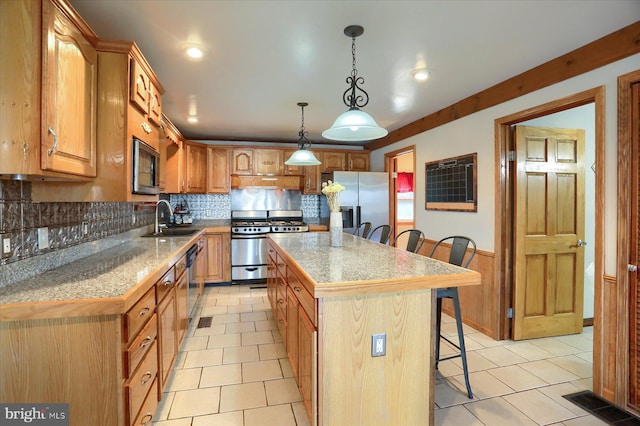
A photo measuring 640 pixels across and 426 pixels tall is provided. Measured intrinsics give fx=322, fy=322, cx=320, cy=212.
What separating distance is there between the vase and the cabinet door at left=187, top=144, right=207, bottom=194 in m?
3.08

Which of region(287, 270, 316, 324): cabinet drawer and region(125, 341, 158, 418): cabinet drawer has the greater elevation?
region(287, 270, 316, 324): cabinet drawer

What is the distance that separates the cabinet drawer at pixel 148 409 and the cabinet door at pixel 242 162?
12.2ft

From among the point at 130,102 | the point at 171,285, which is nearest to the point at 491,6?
the point at 130,102

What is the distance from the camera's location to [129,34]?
2074 millimetres

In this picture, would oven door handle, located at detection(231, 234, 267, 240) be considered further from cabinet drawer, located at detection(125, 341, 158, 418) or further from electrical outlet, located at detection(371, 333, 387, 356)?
electrical outlet, located at detection(371, 333, 387, 356)

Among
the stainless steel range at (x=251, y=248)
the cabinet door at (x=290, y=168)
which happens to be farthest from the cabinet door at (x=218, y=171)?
the cabinet door at (x=290, y=168)

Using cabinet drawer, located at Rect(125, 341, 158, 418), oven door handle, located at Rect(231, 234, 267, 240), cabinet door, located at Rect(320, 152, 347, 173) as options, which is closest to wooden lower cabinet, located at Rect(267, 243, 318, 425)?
cabinet drawer, located at Rect(125, 341, 158, 418)

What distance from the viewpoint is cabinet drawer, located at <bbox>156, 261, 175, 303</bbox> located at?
6.26 feet

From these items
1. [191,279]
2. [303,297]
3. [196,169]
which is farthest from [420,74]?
[196,169]

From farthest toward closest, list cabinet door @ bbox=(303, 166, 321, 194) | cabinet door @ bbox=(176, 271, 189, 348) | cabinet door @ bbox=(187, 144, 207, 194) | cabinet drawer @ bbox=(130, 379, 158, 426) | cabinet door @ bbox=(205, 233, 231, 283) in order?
cabinet door @ bbox=(303, 166, 321, 194)
cabinet door @ bbox=(187, 144, 207, 194)
cabinet door @ bbox=(205, 233, 231, 283)
cabinet door @ bbox=(176, 271, 189, 348)
cabinet drawer @ bbox=(130, 379, 158, 426)

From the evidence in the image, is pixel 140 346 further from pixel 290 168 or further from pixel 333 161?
pixel 333 161

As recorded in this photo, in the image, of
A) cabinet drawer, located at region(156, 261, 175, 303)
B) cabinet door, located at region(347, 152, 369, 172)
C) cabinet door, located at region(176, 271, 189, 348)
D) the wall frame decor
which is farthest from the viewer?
cabinet door, located at region(347, 152, 369, 172)

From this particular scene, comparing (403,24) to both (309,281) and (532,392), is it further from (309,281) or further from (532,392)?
(532,392)

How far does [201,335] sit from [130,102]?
7.16 feet
